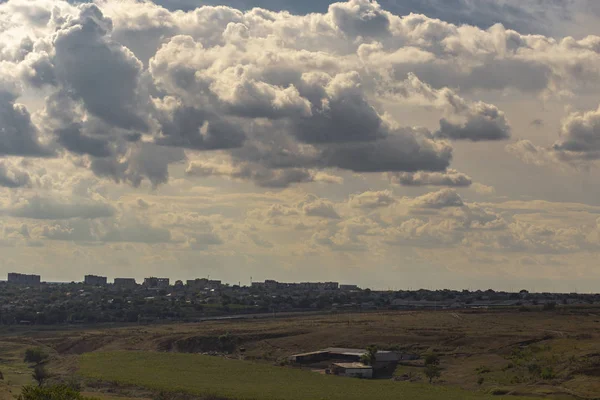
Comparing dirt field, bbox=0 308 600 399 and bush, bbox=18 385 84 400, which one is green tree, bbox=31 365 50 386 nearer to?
dirt field, bbox=0 308 600 399

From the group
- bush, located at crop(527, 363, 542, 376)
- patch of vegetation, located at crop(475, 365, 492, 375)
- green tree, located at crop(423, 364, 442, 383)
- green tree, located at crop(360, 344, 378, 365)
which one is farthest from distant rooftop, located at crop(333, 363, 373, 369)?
bush, located at crop(527, 363, 542, 376)

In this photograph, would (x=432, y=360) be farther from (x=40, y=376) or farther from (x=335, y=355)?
(x=40, y=376)

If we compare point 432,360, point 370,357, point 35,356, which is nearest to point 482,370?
point 432,360

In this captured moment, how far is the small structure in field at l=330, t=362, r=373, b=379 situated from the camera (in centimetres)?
14340

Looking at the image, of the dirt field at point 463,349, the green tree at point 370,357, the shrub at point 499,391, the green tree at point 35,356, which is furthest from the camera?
the green tree at point 35,356

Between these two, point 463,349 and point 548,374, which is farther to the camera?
point 463,349

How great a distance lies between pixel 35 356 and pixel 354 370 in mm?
70317

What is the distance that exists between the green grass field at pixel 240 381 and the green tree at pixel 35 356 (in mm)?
14014

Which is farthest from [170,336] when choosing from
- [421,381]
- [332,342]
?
[421,381]

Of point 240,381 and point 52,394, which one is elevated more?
Answer: point 52,394

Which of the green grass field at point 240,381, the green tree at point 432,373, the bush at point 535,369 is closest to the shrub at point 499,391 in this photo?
the green grass field at point 240,381

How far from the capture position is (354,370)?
145 m

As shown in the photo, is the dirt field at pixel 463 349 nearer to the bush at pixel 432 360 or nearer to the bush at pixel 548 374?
the bush at pixel 548 374

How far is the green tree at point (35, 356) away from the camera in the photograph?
575 ft
